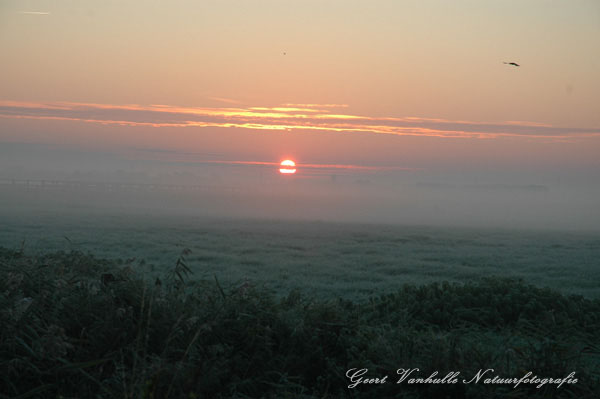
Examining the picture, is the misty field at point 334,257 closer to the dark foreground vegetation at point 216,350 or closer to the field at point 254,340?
the field at point 254,340

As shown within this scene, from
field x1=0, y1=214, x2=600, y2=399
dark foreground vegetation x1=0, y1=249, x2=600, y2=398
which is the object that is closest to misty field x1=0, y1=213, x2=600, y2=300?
field x1=0, y1=214, x2=600, y2=399

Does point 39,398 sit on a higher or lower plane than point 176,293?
lower

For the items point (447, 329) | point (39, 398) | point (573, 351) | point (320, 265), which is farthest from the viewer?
point (320, 265)

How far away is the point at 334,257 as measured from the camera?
69.4ft

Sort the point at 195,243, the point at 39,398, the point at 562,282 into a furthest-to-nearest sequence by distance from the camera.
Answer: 1. the point at 195,243
2. the point at 562,282
3. the point at 39,398

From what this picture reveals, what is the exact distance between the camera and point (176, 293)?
750 cm

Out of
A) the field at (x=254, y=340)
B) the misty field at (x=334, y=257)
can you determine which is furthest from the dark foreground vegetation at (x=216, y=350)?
the misty field at (x=334, y=257)

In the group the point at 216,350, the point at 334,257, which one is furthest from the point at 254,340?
the point at 334,257

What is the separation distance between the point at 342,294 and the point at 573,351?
7.14 metres

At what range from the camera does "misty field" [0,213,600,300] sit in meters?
15.0

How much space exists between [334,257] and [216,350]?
591 inches

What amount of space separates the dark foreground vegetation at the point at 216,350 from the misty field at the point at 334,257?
387 centimetres

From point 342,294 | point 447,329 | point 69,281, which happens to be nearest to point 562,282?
point 342,294

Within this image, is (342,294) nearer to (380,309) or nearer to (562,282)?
(380,309)
